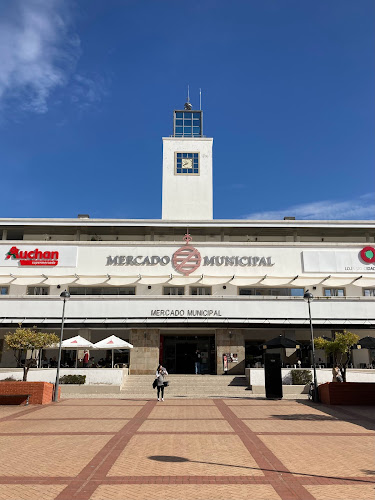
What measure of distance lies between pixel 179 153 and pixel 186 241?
48.9 feet

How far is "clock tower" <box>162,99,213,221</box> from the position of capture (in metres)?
48.4

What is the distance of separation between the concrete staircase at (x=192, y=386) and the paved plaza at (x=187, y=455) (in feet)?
A: 30.4

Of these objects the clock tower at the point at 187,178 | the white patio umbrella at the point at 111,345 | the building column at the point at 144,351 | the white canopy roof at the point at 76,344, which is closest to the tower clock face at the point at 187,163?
the clock tower at the point at 187,178

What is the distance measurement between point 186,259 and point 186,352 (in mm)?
8114

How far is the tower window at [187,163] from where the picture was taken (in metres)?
50.1

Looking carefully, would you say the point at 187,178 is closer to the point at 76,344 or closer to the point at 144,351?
the point at 144,351

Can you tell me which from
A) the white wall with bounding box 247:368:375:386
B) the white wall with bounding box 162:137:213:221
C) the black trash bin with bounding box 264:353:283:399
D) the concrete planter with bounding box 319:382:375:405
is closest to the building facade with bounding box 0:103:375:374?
the white wall with bounding box 162:137:213:221

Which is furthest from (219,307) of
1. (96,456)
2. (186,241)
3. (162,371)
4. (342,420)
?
(96,456)

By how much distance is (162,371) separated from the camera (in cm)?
2344

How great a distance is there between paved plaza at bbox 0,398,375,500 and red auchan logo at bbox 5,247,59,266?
22.6m

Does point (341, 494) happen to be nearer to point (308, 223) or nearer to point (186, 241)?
point (186, 241)

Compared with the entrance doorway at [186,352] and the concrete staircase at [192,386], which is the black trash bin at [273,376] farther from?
the entrance doorway at [186,352]

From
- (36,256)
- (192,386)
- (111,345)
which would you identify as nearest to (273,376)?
(192,386)

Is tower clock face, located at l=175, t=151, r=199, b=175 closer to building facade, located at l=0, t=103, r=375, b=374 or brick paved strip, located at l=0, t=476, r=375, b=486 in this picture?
building facade, located at l=0, t=103, r=375, b=374
